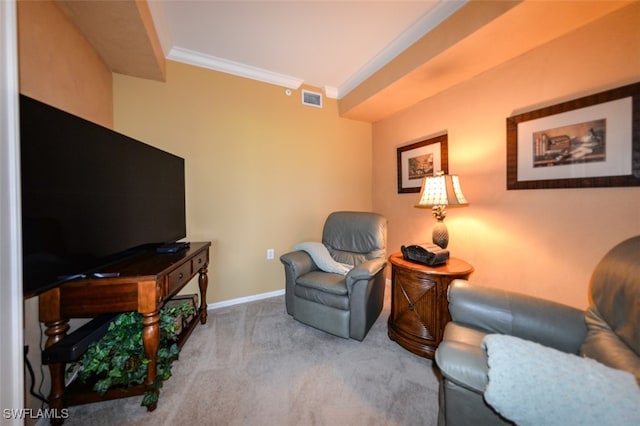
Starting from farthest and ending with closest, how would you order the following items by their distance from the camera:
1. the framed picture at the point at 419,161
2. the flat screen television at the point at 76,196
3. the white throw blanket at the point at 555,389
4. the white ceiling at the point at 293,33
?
the framed picture at the point at 419,161 < the white ceiling at the point at 293,33 < the flat screen television at the point at 76,196 < the white throw blanket at the point at 555,389

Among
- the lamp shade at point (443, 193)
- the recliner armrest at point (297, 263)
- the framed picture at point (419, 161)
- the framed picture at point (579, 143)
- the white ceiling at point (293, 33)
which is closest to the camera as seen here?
the framed picture at point (579, 143)

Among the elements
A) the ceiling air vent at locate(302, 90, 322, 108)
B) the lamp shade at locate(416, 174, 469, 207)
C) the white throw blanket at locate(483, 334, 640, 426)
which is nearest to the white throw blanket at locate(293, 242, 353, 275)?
the lamp shade at locate(416, 174, 469, 207)

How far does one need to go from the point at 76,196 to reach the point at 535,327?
2198mm

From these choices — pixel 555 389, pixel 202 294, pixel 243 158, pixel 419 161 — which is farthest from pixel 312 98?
pixel 555 389

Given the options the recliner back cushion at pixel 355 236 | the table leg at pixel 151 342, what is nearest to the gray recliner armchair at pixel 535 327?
the recliner back cushion at pixel 355 236

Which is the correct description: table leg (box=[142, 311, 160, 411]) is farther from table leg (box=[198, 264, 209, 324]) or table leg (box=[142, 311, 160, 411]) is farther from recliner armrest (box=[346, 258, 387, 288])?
recliner armrest (box=[346, 258, 387, 288])

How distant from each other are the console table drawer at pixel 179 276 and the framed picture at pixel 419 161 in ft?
7.78

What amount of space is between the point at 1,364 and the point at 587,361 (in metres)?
1.87

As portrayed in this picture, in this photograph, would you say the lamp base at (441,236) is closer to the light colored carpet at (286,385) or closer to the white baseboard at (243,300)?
the light colored carpet at (286,385)

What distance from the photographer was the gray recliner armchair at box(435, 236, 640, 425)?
0.73m

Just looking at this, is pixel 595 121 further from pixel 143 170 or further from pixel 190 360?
pixel 190 360

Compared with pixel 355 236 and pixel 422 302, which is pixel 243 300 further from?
pixel 422 302

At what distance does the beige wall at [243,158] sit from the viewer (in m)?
2.10

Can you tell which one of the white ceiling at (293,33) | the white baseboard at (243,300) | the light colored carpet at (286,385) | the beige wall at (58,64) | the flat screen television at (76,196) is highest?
the white ceiling at (293,33)
